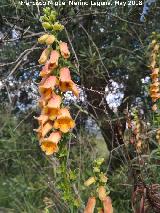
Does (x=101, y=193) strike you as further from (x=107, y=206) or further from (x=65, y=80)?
(x=65, y=80)

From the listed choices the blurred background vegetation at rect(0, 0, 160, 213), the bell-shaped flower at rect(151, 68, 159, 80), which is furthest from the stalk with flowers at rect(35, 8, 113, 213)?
the blurred background vegetation at rect(0, 0, 160, 213)

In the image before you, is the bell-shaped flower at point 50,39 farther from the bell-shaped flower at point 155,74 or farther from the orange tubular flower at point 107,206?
the bell-shaped flower at point 155,74

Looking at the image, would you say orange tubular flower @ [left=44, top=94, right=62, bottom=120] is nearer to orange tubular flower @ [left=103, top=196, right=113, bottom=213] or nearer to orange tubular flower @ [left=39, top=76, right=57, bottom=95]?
orange tubular flower @ [left=39, top=76, right=57, bottom=95]

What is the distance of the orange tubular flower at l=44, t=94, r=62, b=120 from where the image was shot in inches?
85.9

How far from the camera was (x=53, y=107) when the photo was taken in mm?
2172

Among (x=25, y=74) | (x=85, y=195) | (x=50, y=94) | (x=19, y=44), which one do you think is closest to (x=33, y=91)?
(x=25, y=74)

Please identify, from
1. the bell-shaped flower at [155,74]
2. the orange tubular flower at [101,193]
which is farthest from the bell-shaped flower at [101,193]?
the bell-shaped flower at [155,74]

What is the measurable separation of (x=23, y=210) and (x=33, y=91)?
4.33ft

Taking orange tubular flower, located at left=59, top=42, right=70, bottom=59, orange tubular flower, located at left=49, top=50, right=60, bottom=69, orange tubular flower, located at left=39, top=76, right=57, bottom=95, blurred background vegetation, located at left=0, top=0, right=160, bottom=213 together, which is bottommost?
blurred background vegetation, located at left=0, top=0, right=160, bottom=213

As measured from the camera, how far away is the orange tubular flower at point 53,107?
2181mm

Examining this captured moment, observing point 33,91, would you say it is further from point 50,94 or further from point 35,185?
point 50,94

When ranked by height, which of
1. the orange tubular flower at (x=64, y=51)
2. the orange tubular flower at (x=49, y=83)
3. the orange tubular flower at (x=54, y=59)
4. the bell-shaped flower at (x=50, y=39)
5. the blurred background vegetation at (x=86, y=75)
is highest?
the bell-shaped flower at (x=50, y=39)

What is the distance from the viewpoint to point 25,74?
541cm

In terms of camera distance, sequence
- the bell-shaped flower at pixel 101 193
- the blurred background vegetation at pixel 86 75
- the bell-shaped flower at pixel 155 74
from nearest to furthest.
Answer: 1. the bell-shaped flower at pixel 101 193
2. the bell-shaped flower at pixel 155 74
3. the blurred background vegetation at pixel 86 75
